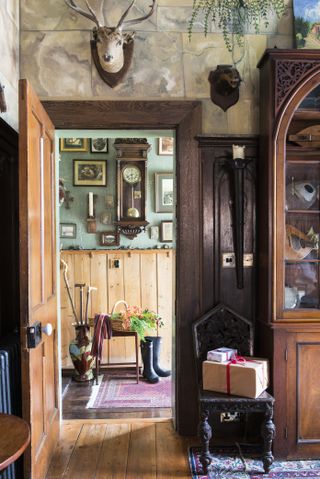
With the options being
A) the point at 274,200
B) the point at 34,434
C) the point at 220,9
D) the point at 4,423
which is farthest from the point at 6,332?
the point at 220,9

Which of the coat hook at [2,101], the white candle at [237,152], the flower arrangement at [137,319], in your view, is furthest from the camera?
the flower arrangement at [137,319]

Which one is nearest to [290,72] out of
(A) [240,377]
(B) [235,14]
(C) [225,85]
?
(C) [225,85]

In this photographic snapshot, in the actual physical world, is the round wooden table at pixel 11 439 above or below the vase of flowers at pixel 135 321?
above

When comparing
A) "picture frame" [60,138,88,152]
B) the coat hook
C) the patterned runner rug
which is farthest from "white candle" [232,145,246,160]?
"picture frame" [60,138,88,152]

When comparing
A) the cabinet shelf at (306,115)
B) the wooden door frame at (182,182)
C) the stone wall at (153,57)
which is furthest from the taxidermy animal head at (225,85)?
the cabinet shelf at (306,115)

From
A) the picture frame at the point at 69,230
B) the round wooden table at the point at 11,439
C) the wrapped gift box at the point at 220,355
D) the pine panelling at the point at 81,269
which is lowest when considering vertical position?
the wrapped gift box at the point at 220,355

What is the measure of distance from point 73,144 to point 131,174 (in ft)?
2.48

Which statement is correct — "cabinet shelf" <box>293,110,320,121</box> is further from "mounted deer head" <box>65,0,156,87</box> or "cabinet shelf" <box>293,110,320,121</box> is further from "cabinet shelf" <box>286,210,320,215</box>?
"mounted deer head" <box>65,0,156,87</box>

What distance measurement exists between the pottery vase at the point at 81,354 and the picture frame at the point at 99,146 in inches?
79.6

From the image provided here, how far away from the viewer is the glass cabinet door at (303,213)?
2.83 metres

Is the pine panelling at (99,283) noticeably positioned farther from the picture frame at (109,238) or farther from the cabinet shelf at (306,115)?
the cabinet shelf at (306,115)

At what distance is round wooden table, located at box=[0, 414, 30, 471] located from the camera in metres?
1.42

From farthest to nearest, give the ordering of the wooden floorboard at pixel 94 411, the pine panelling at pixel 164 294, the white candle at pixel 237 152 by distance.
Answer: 1. the pine panelling at pixel 164 294
2. the wooden floorboard at pixel 94 411
3. the white candle at pixel 237 152

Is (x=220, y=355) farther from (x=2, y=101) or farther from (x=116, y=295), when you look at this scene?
(x=116, y=295)
